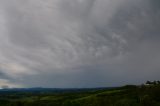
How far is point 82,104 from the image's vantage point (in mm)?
184750

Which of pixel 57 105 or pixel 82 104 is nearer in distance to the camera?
pixel 82 104

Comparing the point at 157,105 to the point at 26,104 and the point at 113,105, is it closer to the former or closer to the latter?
the point at 113,105

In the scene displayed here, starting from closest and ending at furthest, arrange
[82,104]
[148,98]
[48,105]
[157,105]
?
[157,105] < [148,98] < [82,104] < [48,105]

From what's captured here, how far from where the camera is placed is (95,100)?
188250 millimetres

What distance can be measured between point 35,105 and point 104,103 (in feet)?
153

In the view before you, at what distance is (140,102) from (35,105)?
69192mm

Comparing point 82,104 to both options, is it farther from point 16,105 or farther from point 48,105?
point 16,105

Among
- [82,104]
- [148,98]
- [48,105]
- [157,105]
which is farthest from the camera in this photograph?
[48,105]

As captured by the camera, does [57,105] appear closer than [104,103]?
No

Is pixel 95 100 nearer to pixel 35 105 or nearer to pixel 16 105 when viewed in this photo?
pixel 35 105

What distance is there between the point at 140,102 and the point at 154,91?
28.6m

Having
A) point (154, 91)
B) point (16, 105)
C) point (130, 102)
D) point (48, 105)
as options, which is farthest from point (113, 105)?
point (16, 105)

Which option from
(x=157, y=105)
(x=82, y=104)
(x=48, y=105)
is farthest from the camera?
(x=48, y=105)

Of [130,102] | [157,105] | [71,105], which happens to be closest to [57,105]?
[71,105]
